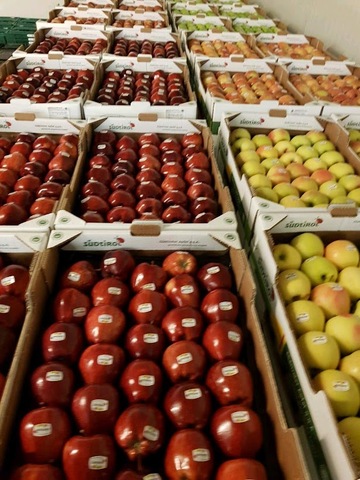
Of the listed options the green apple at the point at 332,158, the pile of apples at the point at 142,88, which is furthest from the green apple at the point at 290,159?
the pile of apples at the point at 142,88

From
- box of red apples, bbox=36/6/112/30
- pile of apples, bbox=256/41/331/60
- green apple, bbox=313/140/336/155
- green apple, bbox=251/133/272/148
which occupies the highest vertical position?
pile of apples, bbox=256/41/331/60

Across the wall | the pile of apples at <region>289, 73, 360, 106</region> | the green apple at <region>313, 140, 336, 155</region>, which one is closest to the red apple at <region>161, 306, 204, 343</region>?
the green apple at <region>313, 140, 336, 155</region>

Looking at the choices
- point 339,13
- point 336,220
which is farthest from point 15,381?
point 339,13

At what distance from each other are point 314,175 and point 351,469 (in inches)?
58.6

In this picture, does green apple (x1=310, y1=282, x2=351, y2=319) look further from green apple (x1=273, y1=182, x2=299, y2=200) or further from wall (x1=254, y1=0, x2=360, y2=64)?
wall (x1=254, y1=0, x2=360, y2=64)

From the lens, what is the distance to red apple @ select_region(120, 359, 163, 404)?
112 centimetres

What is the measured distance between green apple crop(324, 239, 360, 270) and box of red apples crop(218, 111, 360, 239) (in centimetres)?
11

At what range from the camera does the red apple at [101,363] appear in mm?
1151

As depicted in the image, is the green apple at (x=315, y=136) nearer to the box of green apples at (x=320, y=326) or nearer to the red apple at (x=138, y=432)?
the box of green apples at (x=320, y=326)

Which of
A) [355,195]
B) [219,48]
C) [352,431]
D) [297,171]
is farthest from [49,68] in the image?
[352,431]

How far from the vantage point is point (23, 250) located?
1.47m

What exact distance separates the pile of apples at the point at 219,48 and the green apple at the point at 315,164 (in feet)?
6.96

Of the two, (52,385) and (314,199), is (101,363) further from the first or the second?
(314,199)

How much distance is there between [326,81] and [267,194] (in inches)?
77.3
